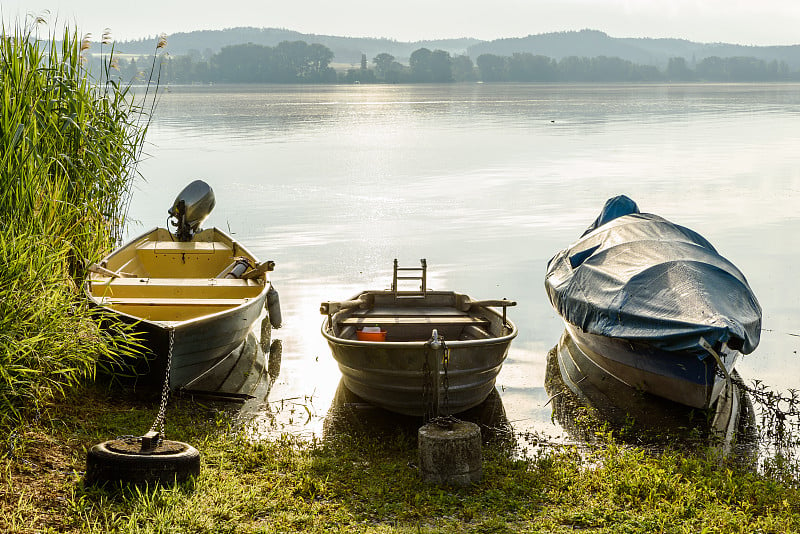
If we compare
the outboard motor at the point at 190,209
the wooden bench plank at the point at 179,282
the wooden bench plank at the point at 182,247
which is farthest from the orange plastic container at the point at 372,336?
the outboard motor at the point at 190,209

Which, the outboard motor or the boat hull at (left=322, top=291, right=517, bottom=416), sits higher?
the outboard motor

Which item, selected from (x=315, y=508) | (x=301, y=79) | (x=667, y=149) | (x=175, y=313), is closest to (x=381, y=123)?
(x=667, y=149)

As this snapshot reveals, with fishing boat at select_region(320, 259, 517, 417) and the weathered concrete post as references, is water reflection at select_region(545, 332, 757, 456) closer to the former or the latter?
fishing boat at select_region(320, 259, 517, 417)

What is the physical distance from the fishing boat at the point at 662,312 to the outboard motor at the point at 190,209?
7276 mm

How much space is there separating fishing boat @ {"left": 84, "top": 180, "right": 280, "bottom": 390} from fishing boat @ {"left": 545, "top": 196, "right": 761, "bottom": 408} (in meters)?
4.48

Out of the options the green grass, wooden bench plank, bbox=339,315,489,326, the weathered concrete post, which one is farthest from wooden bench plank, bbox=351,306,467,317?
the weathered concrete post

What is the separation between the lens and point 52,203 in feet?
31.4

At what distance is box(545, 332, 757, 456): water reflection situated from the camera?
10.5 meters

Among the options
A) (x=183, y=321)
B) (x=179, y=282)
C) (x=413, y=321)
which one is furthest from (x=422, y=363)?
(x=179, y=282)

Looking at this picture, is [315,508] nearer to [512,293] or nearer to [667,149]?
[512,293]

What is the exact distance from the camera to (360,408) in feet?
38.1

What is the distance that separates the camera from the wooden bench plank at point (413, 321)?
12.2 m

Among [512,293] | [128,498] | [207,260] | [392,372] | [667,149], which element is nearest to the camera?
[128,498]

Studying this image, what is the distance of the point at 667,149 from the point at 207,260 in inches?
1446
